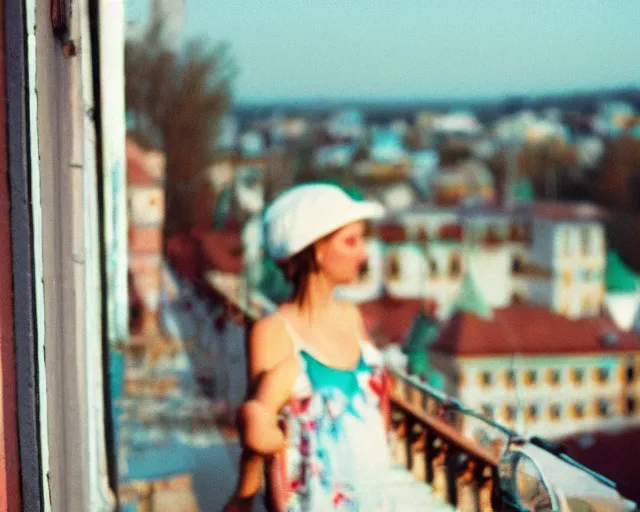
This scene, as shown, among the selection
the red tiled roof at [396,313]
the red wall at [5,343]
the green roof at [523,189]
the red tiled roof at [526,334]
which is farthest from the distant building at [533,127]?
the red tiled roof at [396,313]

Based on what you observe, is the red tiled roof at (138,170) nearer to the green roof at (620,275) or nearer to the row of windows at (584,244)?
the green roof at (620,275)

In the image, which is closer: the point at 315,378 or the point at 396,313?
the point at 315,378

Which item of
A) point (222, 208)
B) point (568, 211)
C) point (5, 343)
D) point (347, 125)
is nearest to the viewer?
point (5, 343)

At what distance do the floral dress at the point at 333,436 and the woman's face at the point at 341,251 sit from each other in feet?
0.29

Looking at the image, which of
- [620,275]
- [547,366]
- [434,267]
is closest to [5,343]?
[620,275]

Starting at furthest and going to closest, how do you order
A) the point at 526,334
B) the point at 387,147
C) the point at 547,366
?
the point at 526,334, the point at 547,366, the point at 387,147

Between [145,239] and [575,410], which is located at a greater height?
[145,239]

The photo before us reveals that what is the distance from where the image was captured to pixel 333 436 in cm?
112

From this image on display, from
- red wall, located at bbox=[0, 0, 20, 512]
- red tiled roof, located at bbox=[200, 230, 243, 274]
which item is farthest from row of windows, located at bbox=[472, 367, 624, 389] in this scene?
red wall, located at bbox=[0, 0, 20, 512]

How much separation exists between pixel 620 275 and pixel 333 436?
10.6ft

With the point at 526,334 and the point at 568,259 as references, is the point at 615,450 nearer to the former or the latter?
the point at 568,259

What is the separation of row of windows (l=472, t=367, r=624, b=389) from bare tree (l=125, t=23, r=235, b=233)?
3.33m

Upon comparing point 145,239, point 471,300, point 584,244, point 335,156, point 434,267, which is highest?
point 335,156

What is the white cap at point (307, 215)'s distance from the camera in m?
1.12
